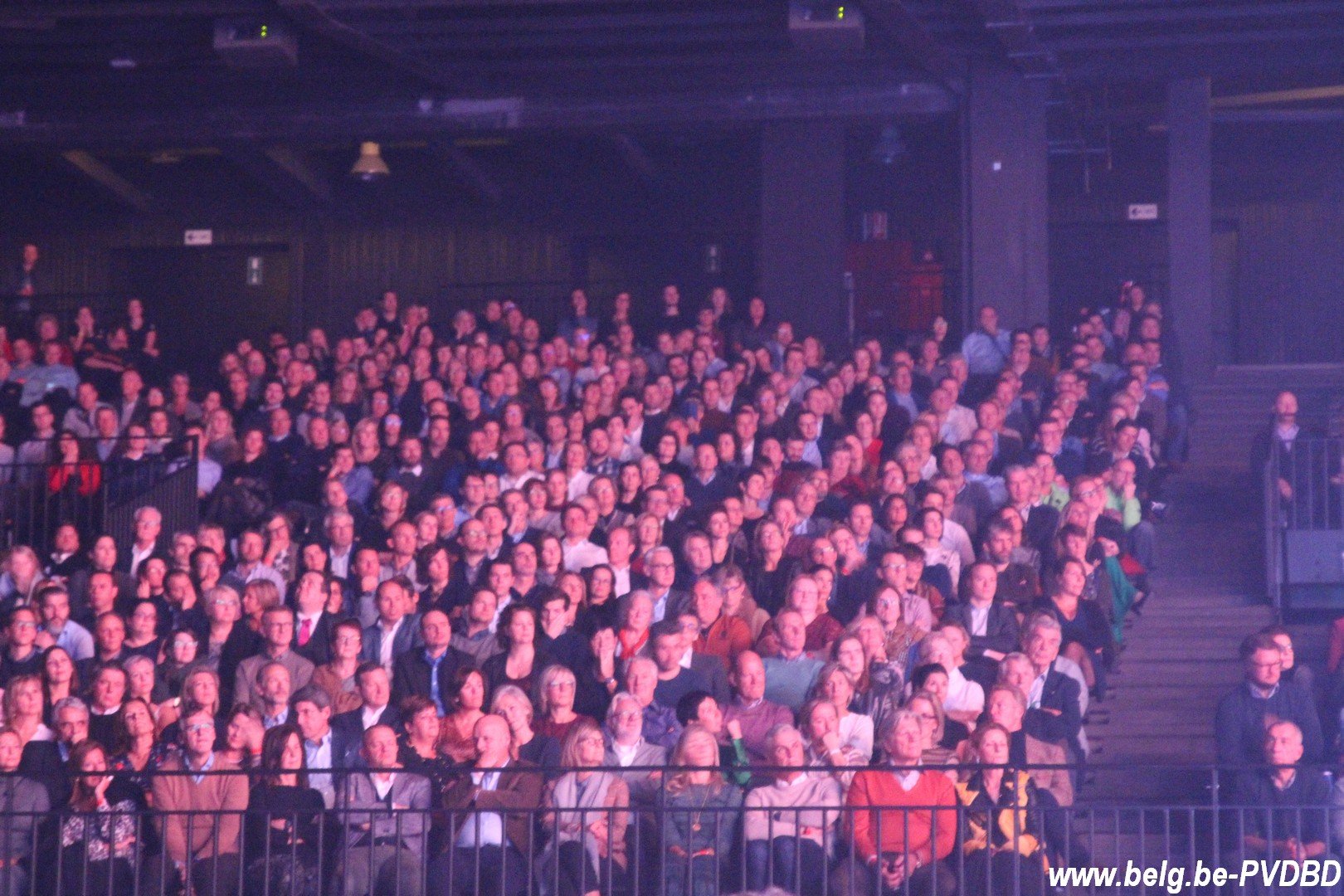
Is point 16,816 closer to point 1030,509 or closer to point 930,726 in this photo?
point 930,726

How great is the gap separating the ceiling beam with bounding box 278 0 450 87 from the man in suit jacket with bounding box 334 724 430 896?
5700mm

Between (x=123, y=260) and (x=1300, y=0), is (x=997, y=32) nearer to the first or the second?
(x=1300, y=0)

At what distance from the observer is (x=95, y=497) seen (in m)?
12.3

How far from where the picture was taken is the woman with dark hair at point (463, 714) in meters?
8.55

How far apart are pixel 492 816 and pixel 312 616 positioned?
2.33 meters

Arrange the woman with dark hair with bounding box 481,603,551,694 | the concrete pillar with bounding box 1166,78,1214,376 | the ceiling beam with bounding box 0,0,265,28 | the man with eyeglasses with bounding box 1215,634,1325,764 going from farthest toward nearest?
the concrete pillar with bounding box 1166,78,1214,376 < the ceiling beam with bounding box 0,0,265,28 < the woman with dark hair with bounding box 481,603,551,694 < the man with eyeglasses with bounding box 1215,634,1325,764

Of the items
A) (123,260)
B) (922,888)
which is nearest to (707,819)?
(922,888)

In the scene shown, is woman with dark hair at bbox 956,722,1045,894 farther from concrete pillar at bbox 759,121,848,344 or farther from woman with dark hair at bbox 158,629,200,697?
concrete pillar at bbox 759,121,848,344

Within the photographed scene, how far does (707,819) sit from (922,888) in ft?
3.01

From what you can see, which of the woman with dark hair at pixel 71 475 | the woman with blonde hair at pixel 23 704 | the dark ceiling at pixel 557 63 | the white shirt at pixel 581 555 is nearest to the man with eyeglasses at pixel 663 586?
the white shirt at pixel 581 555

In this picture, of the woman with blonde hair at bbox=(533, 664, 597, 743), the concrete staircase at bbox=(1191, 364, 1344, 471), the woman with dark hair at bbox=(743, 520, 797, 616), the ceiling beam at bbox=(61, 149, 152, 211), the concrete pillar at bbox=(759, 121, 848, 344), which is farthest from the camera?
the ceiling beam at bbox=(61, 149, 152, 211)

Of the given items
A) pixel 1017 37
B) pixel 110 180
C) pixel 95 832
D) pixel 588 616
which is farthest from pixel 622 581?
pixel 110 180

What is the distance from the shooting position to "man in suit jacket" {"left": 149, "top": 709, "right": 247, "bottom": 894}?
783 centimetres

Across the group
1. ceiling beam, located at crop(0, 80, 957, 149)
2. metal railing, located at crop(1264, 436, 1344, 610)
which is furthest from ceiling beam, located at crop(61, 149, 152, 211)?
metal railing, located at crop(1264, 436, 1344, 610)
